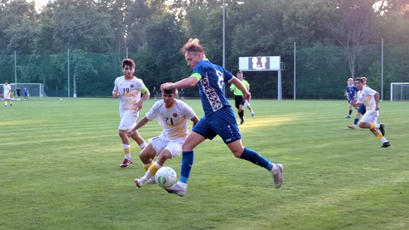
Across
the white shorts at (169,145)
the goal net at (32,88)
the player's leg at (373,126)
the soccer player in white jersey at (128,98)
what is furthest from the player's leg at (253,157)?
the goal net at (32,88)

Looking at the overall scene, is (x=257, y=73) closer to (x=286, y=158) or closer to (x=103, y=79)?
(x=103, y=79)

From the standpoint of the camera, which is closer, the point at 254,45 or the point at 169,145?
the point at 169,145

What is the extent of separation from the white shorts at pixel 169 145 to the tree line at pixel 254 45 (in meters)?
46.3

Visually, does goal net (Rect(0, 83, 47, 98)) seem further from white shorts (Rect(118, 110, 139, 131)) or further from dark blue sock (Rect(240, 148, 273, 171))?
dark blue sock (Rect(240, 148, 273, 171))

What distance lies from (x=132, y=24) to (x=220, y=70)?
84.6 meters

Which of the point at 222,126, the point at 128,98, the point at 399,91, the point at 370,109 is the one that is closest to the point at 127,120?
the point at 128,98

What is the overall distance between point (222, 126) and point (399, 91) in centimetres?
4665

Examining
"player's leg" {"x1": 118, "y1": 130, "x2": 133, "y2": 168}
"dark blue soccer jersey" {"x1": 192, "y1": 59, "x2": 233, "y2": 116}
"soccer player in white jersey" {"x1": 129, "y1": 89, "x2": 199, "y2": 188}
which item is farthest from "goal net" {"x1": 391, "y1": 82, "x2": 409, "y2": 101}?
"dark blue soccer jersey" {"x1": 192, "y1": 59, "x2": 233, "y2": 116}

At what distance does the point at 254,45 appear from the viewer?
6081 centimetres

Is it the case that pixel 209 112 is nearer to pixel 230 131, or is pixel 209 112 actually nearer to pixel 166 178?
pixel 230 131

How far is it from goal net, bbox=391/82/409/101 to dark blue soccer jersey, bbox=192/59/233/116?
1815 inches

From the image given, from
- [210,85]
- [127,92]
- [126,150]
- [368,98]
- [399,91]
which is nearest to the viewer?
[210,85]

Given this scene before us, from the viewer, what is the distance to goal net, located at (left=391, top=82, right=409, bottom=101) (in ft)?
164

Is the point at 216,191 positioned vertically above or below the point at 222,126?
below
